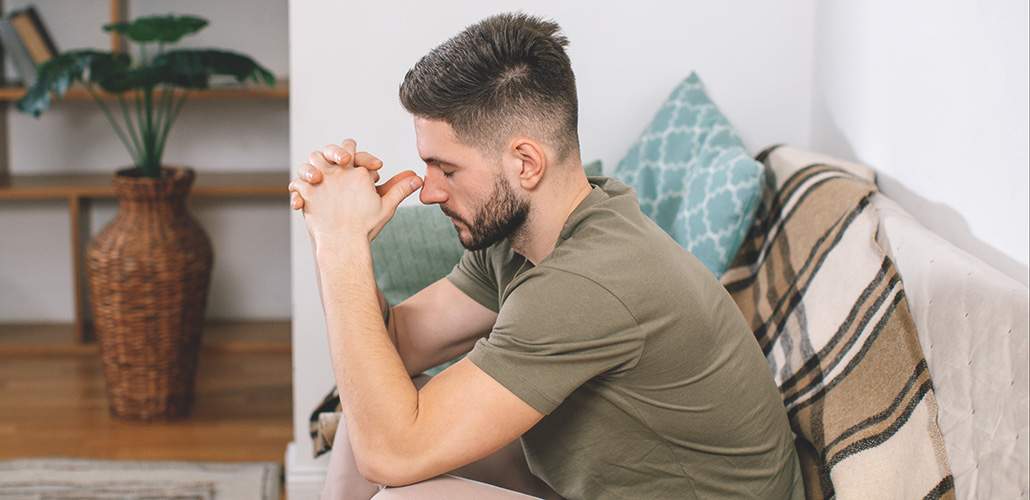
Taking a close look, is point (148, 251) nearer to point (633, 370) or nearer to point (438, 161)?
point (438, 161)

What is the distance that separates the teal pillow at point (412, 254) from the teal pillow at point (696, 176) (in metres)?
0.39

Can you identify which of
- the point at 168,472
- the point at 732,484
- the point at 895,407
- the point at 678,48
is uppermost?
the point at 678,48

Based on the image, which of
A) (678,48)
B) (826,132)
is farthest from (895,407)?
(678,48)

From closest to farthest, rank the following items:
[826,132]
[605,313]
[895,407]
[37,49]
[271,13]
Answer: [605,313], [895,407], [826,132], [37,49], [271,13]

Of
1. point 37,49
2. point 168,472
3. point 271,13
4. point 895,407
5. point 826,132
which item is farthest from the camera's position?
point 271,13

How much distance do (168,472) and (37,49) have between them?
4.81 ft

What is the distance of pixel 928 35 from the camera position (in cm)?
179

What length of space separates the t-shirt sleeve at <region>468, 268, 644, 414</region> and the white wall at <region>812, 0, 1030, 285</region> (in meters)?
0.53

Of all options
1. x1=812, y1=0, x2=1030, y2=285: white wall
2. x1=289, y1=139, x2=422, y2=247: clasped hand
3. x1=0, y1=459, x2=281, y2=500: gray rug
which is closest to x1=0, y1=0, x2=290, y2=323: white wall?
x1=0, y1=459, x2=281, y2=500: gray rug

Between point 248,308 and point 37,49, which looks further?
point 248,308

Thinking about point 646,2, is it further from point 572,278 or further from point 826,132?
point 572,278

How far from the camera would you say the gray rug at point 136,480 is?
2616 mm

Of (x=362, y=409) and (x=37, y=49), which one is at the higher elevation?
(x=37, y=49)

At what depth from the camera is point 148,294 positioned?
299cm
